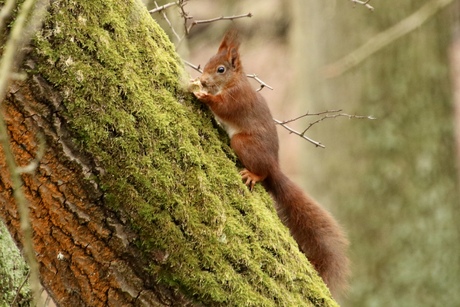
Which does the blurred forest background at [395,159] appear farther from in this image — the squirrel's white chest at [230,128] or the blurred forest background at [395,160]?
the squirrel's white chest at [230,128]

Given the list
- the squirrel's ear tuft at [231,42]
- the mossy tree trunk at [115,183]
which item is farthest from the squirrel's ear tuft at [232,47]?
the mossy tree trunk at [115,183]

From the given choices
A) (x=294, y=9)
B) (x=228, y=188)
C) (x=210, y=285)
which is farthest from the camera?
(x=294, y=9)

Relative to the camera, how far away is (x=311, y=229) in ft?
10.6

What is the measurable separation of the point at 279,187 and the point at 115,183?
47.5 inches

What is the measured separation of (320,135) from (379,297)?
1.46 m

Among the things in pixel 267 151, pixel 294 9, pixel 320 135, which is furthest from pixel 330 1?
pixel 267 151

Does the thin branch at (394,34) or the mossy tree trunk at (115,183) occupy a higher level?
the thin branch at (394,34)

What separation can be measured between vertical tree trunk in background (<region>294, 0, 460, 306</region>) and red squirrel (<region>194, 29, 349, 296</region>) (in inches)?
117

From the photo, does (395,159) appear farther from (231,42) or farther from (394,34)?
(231,42)

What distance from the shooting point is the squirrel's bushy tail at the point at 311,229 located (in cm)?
321

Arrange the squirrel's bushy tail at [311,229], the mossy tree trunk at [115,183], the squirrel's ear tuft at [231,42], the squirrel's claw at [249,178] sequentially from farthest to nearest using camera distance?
1. the squirrel's ear tuft at [231,42]
2. the squirrel's bushy tail at [311,229]
3. the squirrel's claw at [249,178]
4. the mossy tree trunk at [115,183]

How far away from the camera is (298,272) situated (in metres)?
2.55

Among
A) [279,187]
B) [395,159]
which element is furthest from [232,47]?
[395,159]

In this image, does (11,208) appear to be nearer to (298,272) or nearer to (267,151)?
(298,272)
